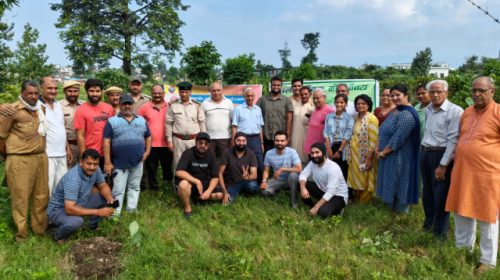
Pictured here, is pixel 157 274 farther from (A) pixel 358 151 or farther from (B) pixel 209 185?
(A) pixel 358 151

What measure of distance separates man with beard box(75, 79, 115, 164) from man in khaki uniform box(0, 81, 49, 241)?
0.63 meters

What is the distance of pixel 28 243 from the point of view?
13.7 ft

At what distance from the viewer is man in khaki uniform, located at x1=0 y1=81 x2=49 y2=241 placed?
4.06 metres

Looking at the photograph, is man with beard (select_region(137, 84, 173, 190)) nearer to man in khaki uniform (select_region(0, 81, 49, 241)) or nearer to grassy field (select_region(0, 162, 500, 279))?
grassy field (select_region(0, 162, 500, 279))

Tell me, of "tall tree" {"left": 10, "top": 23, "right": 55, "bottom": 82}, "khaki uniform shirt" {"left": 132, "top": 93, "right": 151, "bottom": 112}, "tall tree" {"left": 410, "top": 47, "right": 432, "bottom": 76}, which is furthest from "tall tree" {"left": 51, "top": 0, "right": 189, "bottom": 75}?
"tall tree" {"left": 410, "top": 47, "right": 432, "bottom": 76}

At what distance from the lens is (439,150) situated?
411 centimetres

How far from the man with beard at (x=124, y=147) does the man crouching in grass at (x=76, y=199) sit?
17.3 inches

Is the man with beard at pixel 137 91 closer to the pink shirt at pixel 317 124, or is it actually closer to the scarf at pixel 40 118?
the scarf at pixel 40 118

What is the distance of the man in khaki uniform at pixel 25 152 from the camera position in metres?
4.06

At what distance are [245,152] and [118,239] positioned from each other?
2.36 metres

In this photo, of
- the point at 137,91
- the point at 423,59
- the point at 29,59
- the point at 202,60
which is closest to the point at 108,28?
the point at 29,59

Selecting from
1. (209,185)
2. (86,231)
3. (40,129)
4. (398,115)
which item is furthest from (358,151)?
Result: (40,129)

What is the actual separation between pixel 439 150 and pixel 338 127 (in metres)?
1.71

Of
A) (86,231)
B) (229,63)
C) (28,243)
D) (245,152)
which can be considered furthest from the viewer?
(229,63)
